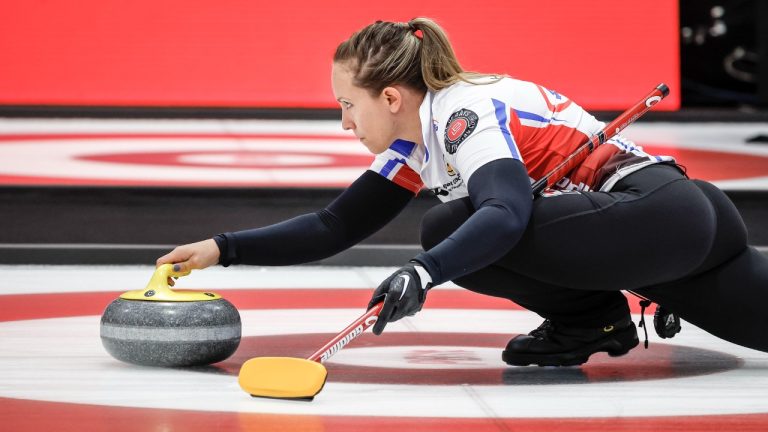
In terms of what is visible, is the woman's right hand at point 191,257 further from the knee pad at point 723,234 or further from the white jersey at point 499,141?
the knee pad at point 723,234

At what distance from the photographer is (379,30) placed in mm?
2059

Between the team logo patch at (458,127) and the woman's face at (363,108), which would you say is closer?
the team logo patch at (458,127)

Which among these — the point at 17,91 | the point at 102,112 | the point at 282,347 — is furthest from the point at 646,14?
the point at 282,347

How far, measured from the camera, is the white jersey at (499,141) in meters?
1.90

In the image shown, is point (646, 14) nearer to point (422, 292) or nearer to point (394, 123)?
point (394, 123)

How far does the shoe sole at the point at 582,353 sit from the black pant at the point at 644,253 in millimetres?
95

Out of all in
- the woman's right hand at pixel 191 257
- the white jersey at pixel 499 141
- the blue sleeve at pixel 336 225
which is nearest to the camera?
the white jersey at pixel 499 141

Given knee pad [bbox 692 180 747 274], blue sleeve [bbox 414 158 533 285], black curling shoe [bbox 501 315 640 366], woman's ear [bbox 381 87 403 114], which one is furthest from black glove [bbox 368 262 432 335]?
knee pad [bbox 692 180 747 274]

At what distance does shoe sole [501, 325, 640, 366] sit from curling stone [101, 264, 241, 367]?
51cm

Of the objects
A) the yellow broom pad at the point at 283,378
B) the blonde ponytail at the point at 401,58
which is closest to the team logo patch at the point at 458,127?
the blonde ponytail at the point at 401,58

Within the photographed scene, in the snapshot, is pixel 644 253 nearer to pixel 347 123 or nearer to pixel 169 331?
pixel 347 123

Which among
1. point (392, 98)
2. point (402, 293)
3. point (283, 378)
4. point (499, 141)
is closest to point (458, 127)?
point (499, 141)

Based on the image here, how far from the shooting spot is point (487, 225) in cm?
179

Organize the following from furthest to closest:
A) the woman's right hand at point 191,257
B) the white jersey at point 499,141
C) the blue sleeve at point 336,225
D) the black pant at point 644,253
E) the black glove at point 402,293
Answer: the blue sleeve at point 336,225 < the woman's right hand at point 191,257 < the black pant at point 644,253 < the white jersey at point 499,141 < the black glove at point 402,293
